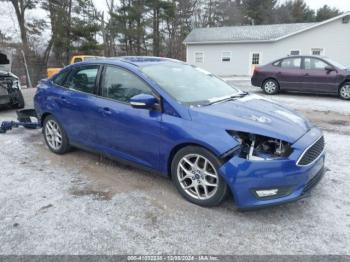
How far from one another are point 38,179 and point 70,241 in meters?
1.54

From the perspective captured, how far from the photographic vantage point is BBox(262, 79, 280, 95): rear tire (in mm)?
10691

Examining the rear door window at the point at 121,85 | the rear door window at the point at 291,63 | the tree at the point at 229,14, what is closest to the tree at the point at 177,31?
the tree at the point at 229,14

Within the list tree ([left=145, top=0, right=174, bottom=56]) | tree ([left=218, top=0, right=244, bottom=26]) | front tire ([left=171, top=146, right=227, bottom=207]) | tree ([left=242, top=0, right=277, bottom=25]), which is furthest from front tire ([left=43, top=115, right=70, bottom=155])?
tree ([left=242, top=0, right=277, bottom=25])

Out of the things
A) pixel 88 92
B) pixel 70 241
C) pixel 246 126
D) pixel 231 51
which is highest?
pixel 231 51

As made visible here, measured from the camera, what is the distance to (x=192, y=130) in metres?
2.91

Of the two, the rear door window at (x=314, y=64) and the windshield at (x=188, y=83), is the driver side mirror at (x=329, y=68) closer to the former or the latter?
the rear door window at (x=314, y=64)

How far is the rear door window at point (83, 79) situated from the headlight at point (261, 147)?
212 cm

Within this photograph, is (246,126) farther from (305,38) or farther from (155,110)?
(305,38)

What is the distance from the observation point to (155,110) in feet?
10.5

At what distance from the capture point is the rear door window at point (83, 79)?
3938 mm

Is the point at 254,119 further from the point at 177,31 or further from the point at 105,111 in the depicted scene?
the point at 177,31

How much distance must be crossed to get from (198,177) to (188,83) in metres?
1.27

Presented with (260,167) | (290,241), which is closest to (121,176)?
(260,167)

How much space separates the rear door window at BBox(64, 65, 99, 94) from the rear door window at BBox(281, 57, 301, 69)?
8335 mm
